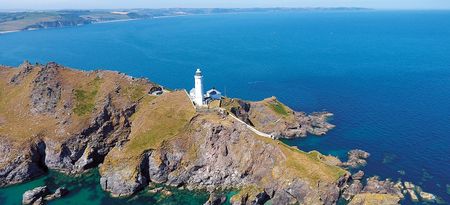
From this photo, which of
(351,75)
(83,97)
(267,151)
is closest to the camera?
(267,151)

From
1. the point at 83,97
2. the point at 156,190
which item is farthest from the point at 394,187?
the point at 83,97

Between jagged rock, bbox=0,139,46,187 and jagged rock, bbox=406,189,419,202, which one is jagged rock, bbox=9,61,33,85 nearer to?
jagged rock, bbox=0,139,46,187

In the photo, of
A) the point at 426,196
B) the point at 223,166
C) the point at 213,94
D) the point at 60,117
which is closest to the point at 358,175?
the point at 426,196

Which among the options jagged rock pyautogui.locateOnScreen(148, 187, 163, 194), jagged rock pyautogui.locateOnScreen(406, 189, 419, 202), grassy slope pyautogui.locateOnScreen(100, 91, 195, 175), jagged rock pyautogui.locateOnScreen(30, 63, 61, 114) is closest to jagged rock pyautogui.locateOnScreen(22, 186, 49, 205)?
grassy slope pyautogui.locateOnScreen(100, 91, 195, 175)

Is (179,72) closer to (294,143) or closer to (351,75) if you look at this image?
(351,75)

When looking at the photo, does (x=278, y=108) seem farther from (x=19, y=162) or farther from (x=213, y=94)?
(x=19, y=162)

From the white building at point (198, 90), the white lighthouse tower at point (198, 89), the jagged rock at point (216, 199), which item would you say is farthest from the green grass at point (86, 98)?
the jagged rock at point (216, 199)
